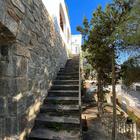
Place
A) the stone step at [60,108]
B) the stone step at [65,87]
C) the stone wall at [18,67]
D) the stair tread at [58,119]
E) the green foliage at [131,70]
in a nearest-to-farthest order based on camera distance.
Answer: the stone wall at [18,67]
the green foliage at [131,70]
the stair tread at [58,119]
the stone step at [60,108]
the stone step at [65,87]

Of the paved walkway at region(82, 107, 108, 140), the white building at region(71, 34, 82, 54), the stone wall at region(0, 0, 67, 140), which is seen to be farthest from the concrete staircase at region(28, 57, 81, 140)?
the white building at region(71, 34, 82, 54)

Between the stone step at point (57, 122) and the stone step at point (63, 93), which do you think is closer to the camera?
the stone step at point (57, 122)

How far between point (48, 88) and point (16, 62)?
2.03 metres

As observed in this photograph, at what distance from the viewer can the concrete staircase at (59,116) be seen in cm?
296

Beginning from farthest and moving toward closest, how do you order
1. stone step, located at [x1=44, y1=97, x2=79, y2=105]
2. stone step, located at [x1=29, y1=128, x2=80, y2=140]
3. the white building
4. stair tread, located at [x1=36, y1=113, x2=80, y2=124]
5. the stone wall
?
the white building, stone step, located at [x1=44, y1=97, x2=79, y2=105], stair tread, located at [x1=36, y1=113, x2=80, y2=124], stone step, located at [x1=29, y1=128, x2=80, y2=140], the stone wall

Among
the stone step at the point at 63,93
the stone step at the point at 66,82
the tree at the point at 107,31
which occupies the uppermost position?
the tree at the point at 107,31

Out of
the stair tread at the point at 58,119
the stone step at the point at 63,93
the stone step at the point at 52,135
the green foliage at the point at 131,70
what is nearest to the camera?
the stone step at the point at 52,135

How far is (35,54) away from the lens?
3.21 metres

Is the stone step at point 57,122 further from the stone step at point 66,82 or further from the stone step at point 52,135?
the stone step at point 66,82

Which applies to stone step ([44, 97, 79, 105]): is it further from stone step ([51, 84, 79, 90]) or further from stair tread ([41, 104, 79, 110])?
stone step ([51, 84, 79, 90])

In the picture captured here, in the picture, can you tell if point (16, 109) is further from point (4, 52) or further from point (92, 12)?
point (92, 12)

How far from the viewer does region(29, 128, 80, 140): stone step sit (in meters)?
2.88

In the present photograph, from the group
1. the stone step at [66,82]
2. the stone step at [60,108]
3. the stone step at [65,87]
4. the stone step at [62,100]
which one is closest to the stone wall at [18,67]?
the stone step at [60,108]

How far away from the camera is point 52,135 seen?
2941 mm
